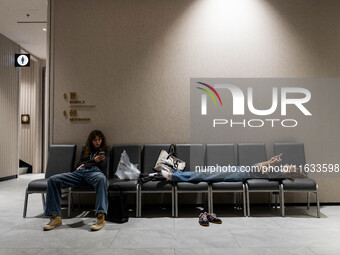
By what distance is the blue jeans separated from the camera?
138 inches

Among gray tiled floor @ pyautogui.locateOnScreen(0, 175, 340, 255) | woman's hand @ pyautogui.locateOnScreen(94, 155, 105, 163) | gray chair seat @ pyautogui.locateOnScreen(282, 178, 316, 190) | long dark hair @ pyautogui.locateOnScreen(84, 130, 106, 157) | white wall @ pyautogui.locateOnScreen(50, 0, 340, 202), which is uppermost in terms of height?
white wall @ pyautogui.locateOnScreen(50, 0, 340, 202)

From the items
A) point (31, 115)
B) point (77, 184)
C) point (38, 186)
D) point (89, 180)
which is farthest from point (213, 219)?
point (31, 115)

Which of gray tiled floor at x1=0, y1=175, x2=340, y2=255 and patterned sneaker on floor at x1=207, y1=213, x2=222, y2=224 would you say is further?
patterned sneaker on floor at x1=207, y1=213, x2=222, y2=224

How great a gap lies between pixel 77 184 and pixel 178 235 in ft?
4.75

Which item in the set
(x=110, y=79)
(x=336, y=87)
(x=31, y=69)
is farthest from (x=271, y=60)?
(x=31, y=69)

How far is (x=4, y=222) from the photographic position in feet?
12.0

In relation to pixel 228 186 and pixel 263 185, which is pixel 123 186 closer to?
pixel 228 186

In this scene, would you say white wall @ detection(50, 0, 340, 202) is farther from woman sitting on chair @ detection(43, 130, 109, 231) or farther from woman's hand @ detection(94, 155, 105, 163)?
woman's hand @ detection(94, 155, 105, 163)

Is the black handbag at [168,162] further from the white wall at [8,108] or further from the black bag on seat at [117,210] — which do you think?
the white wall at [8,108]

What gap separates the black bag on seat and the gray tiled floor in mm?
103

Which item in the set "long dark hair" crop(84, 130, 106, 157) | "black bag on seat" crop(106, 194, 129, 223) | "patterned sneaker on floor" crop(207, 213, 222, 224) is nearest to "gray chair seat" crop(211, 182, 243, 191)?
"patterned sneaker on floor" crop(207, 213, 222, 224)

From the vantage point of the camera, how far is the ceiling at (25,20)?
5.75 m

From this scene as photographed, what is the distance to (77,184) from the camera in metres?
3.80

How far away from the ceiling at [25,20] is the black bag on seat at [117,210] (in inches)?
158
